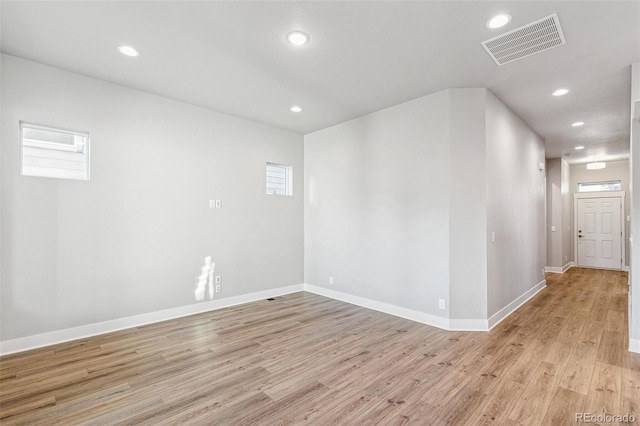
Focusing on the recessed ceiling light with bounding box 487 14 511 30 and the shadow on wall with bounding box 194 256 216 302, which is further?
the shadow on wall with bounding box 194 256 216 302

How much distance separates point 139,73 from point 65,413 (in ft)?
11.1

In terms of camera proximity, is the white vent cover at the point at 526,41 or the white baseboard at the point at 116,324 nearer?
the white vent cover at the point at 526,41

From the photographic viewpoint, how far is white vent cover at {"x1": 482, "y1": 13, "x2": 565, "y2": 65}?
2559 mm

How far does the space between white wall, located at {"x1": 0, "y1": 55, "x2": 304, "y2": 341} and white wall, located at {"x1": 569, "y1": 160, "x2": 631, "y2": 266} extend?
931cm

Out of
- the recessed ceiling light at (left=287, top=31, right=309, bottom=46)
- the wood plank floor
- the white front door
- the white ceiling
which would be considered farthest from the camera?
the white front door

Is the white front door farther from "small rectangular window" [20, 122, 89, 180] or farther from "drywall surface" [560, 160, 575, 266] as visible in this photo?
"small rectangular window" [20, 122, 89, 180]

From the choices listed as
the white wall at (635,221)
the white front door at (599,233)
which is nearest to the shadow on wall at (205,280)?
the white wall at (635,221)

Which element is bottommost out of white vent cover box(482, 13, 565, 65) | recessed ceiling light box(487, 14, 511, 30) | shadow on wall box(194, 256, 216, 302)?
shadow on wall box(194, 256, 216, 302)

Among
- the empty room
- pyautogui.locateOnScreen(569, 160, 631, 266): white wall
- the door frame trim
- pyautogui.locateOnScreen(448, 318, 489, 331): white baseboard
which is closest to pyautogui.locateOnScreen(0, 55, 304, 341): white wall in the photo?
the empty room

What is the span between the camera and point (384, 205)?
4621 millimetres

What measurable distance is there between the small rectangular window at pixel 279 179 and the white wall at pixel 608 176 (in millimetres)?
8702

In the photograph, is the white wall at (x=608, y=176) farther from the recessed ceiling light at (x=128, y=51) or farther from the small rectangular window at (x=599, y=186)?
the recessed ceiling light at (x=128, y=51)

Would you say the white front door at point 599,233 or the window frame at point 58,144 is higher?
the window frame at point 58,144

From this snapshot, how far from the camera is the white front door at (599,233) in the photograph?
816 centimetres
